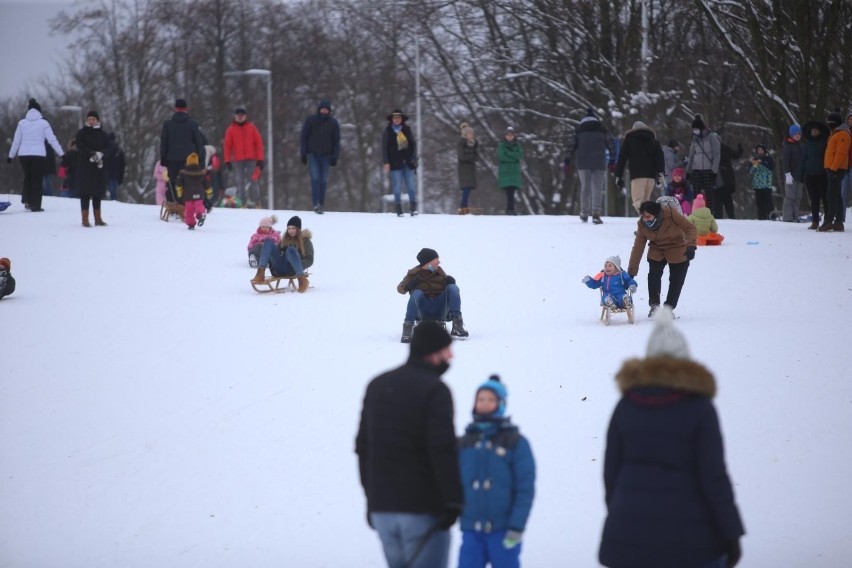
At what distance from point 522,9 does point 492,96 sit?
4.91 metres

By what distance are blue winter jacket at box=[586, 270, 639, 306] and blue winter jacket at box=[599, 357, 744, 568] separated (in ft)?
28.4

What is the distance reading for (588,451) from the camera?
9992 millimetres

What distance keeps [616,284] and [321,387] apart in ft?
12.2

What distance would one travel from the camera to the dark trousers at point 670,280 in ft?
47.4

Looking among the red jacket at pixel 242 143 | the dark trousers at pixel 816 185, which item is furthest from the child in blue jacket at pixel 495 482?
the red jacket at pixel 242 143

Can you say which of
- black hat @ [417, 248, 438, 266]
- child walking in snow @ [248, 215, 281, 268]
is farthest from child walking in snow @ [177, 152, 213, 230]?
black hat @ [417, 248, 438, 266]

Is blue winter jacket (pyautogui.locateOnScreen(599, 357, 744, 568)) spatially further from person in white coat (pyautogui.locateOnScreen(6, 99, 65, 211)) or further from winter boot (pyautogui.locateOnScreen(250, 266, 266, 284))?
person in white coat (pyautogui.locateOnScreen(6, 99, 65, 211))

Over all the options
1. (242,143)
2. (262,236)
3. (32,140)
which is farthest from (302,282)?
(242,143)

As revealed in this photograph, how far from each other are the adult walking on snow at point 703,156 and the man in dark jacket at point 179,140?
8.62m

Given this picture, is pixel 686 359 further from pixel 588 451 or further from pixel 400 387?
pixel 588 451

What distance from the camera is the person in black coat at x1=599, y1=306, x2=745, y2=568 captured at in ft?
17.5

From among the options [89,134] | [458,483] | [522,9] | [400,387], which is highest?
[522,9]

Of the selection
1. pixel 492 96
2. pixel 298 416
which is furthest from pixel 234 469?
pixel 492 96

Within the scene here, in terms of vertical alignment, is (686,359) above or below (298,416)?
above
